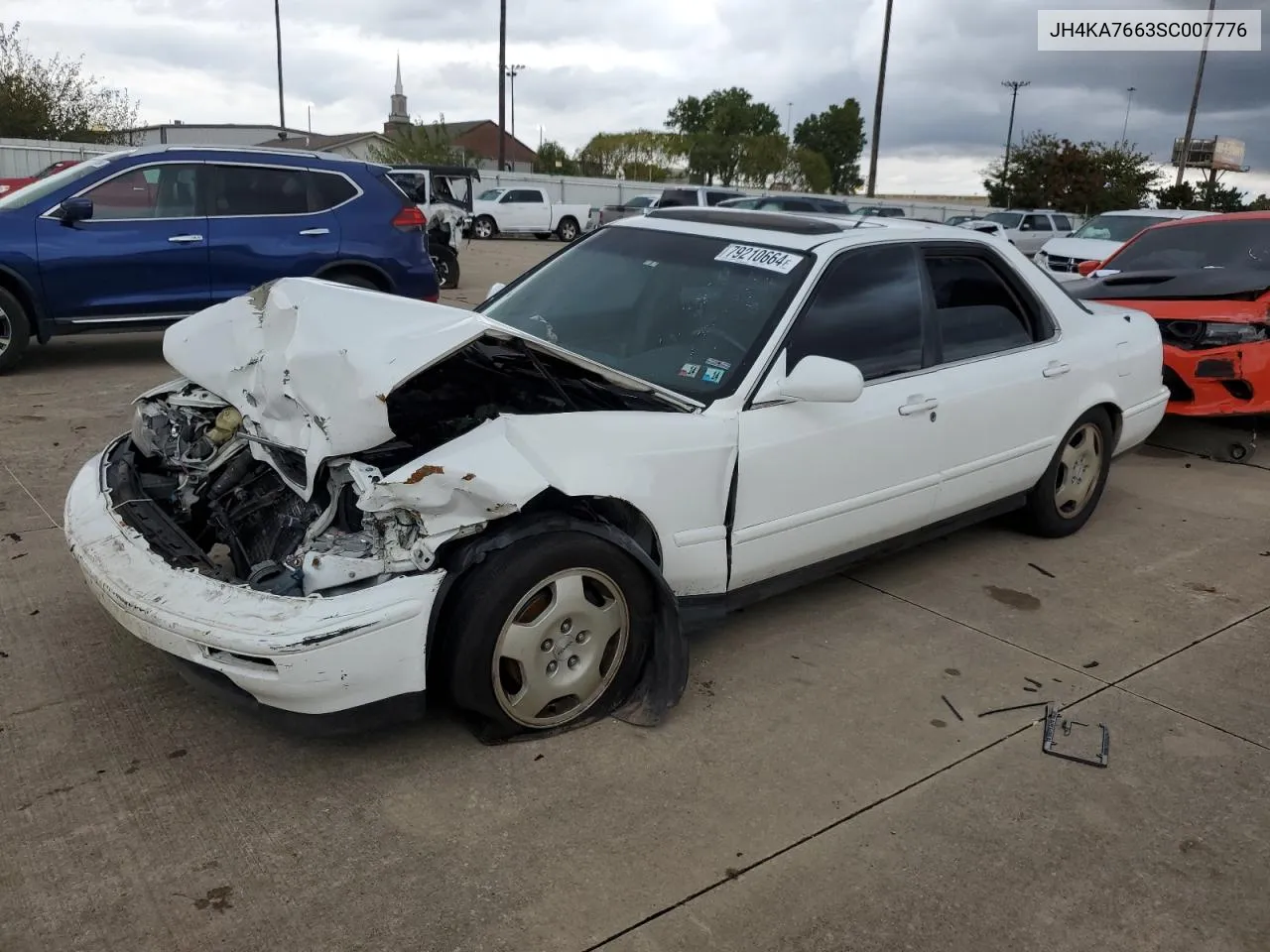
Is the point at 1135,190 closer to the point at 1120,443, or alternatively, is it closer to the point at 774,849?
the point at 1120,443

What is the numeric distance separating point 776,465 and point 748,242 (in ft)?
3.26

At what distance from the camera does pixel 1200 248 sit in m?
7.93

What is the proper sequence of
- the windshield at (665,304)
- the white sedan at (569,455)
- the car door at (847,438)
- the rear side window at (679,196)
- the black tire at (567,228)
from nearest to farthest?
the white sedan at (569,455), the car door at (847,438), the windshield at (665,304), the rear side window at (679,196), the black tire at (567,228)

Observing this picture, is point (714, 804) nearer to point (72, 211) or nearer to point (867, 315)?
point (867, 315)

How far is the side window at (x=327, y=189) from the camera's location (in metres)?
8.49

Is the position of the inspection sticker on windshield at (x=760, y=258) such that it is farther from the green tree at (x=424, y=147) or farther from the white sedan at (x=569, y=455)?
the green tree at (x=424, y=147)

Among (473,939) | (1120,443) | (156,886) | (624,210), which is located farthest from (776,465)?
(624,210)

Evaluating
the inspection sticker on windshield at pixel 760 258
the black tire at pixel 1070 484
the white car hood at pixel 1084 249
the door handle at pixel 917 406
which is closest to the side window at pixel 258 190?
the inspection sticker on windshield at pixel 760 258

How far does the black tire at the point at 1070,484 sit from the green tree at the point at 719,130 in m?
64.8

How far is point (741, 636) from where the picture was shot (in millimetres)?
3816

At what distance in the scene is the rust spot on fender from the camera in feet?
8.63

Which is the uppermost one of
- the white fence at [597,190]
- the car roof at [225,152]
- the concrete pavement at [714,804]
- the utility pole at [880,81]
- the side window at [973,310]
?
the utility pole at [880,81]

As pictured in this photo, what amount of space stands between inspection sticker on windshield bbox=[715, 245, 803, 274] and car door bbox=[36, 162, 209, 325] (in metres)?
5.59

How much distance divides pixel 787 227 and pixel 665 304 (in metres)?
0.64
